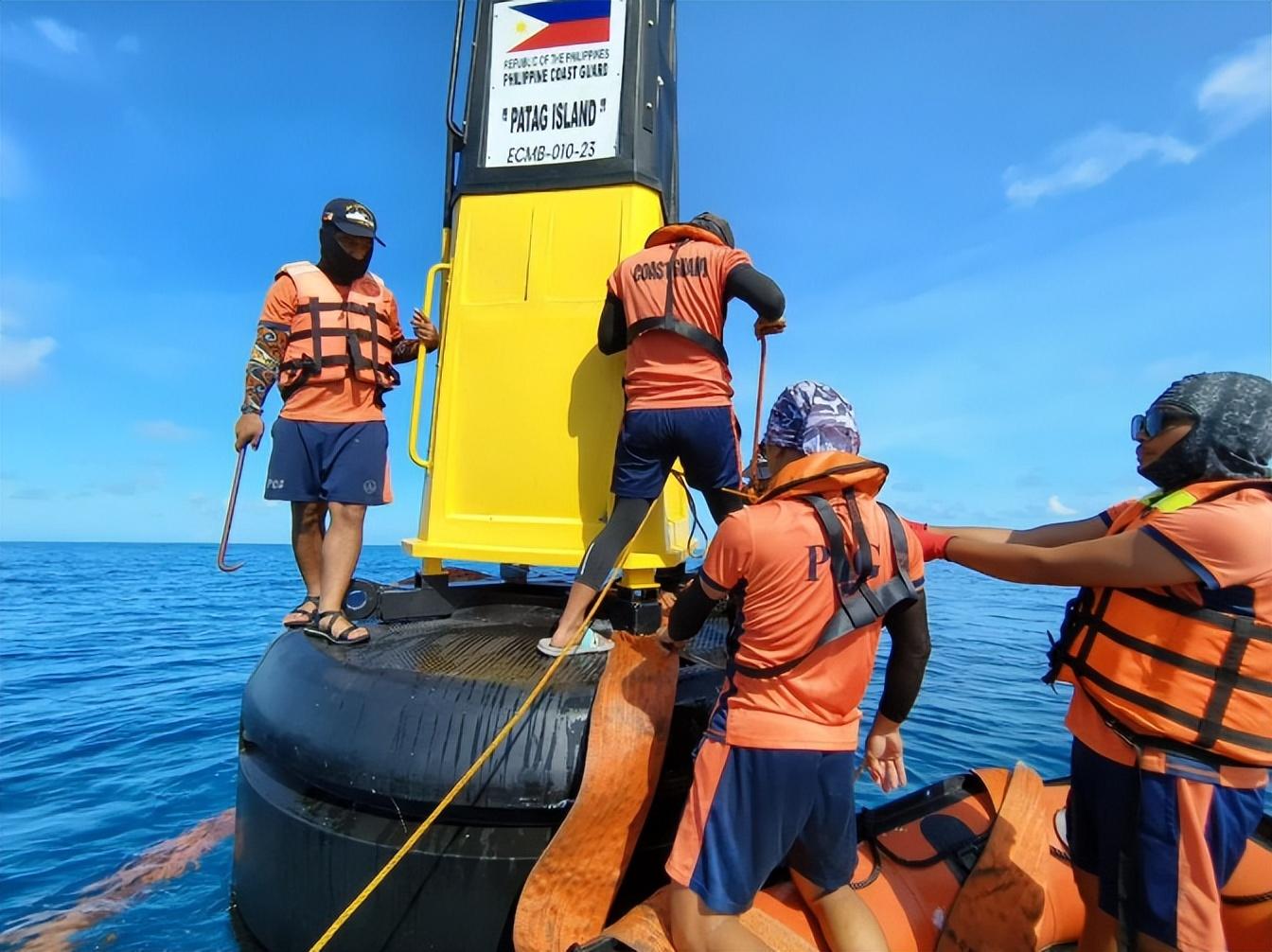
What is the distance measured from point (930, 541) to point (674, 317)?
133 cm

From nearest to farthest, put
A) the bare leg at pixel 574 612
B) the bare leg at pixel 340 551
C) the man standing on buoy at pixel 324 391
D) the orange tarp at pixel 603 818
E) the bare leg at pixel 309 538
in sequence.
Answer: the orange tarp at pixel 603 818
the bare leg at pixel 574 612
the bare leg at pixel 340 551
the man standing on buoy at pixel 324 391
the bare leg at pixel 309 538

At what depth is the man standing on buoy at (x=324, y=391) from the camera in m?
3.24

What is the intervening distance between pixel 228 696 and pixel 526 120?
7634 millimetres

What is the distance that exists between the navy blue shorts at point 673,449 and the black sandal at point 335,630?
3.94 ft

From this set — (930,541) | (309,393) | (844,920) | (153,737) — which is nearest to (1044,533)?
(930,541)

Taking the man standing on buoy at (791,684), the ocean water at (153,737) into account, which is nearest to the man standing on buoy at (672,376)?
the man standing on buoy at (791,684)

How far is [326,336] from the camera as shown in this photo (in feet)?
10.7

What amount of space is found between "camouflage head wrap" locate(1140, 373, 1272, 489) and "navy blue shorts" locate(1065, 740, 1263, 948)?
2.48ft

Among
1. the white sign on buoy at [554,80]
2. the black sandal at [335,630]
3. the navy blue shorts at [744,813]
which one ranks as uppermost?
the white sign on buoy at [554,80]

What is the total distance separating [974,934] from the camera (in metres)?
2.33

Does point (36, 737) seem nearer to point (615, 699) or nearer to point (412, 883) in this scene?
point (412, 883)

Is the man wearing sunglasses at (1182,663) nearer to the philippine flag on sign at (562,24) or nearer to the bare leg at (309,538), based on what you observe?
the bare leg at (309,538)

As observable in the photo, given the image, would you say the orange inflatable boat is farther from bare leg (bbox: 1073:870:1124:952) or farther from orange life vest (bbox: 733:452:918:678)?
orange life vest (bbox: 733:452:918:678)

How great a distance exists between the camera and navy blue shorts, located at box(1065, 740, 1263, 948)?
1.75 metres
